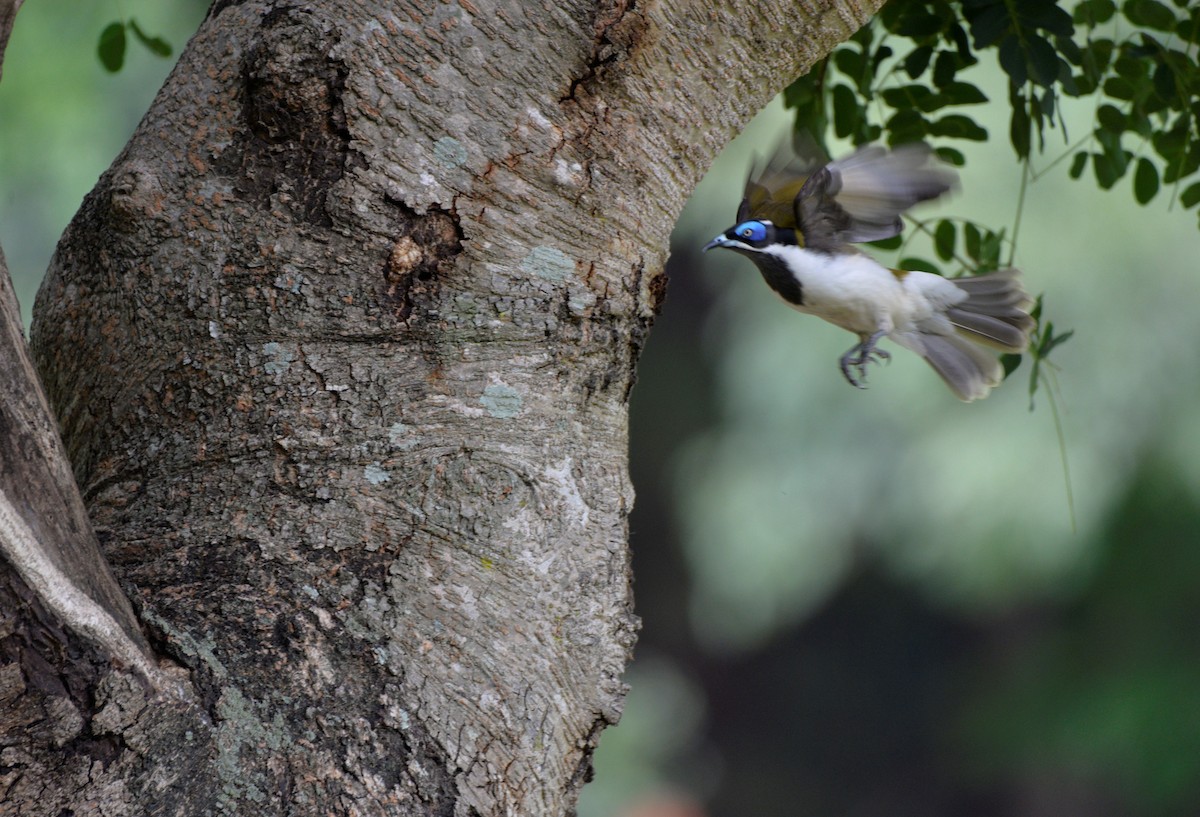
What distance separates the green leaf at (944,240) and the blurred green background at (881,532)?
2.45 meters

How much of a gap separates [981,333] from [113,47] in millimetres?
1299

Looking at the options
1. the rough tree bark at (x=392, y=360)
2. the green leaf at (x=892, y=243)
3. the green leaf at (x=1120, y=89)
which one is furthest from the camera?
the green leaf at (x=892, y=243)

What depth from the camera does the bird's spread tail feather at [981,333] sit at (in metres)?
1.60

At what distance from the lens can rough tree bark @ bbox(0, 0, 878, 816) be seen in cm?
84

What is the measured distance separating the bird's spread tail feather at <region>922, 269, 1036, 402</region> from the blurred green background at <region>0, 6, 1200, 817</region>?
2358mm

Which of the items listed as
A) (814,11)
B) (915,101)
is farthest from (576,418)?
(915,101)

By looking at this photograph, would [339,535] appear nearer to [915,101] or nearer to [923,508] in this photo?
[915,101]

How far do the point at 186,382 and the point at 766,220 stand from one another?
0.84 metres

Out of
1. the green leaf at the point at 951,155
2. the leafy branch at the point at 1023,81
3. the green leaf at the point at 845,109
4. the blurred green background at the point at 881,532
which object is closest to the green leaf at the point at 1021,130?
the leafy branch at the point at 1023,81

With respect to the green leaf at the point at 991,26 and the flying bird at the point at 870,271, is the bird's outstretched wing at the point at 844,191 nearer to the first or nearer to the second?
the flying bird at the point at 870,271

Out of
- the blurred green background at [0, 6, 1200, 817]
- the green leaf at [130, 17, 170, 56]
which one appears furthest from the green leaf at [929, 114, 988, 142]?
the blurred green background at [0, 6, 1200, 817]

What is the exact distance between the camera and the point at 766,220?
1496 mm

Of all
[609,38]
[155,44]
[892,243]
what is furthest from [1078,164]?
[155,44]

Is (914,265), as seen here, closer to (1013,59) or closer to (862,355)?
(862,355)
